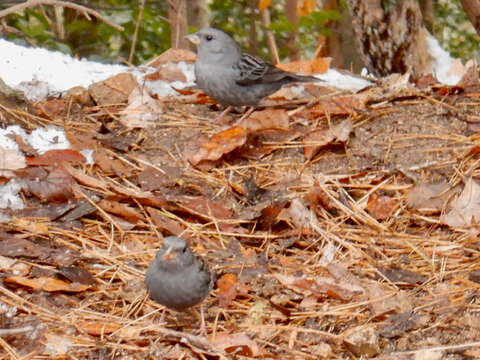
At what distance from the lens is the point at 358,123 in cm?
402

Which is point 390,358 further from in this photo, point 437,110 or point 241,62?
point 241,62

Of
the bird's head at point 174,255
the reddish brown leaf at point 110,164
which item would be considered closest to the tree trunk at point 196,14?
the reddish brown leaf at point 110,164

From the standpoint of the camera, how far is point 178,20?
523 centimetres

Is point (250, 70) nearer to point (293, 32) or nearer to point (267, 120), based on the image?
point (267, 120)

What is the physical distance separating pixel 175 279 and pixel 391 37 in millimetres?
3253

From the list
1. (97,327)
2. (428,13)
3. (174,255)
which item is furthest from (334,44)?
(97,327)

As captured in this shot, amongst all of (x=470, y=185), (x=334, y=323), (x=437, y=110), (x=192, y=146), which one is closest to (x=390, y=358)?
(x=334, y=323)

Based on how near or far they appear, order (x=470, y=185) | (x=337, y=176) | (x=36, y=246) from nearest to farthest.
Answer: (x=36, y=246)
(x=470, y=185)
(x=337, y=176)

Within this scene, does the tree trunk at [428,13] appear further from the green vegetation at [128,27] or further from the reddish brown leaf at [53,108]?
the reddish brown leaf at [53,108]

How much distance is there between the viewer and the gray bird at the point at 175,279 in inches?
104

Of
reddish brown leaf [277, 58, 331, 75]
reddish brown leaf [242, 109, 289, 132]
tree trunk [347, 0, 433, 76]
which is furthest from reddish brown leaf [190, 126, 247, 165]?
tree trunk [347, 0, 433, 76]

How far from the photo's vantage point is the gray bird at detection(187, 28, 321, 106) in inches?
165

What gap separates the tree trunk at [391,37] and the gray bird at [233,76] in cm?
103

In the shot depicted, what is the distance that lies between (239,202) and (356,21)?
7.62 feet
